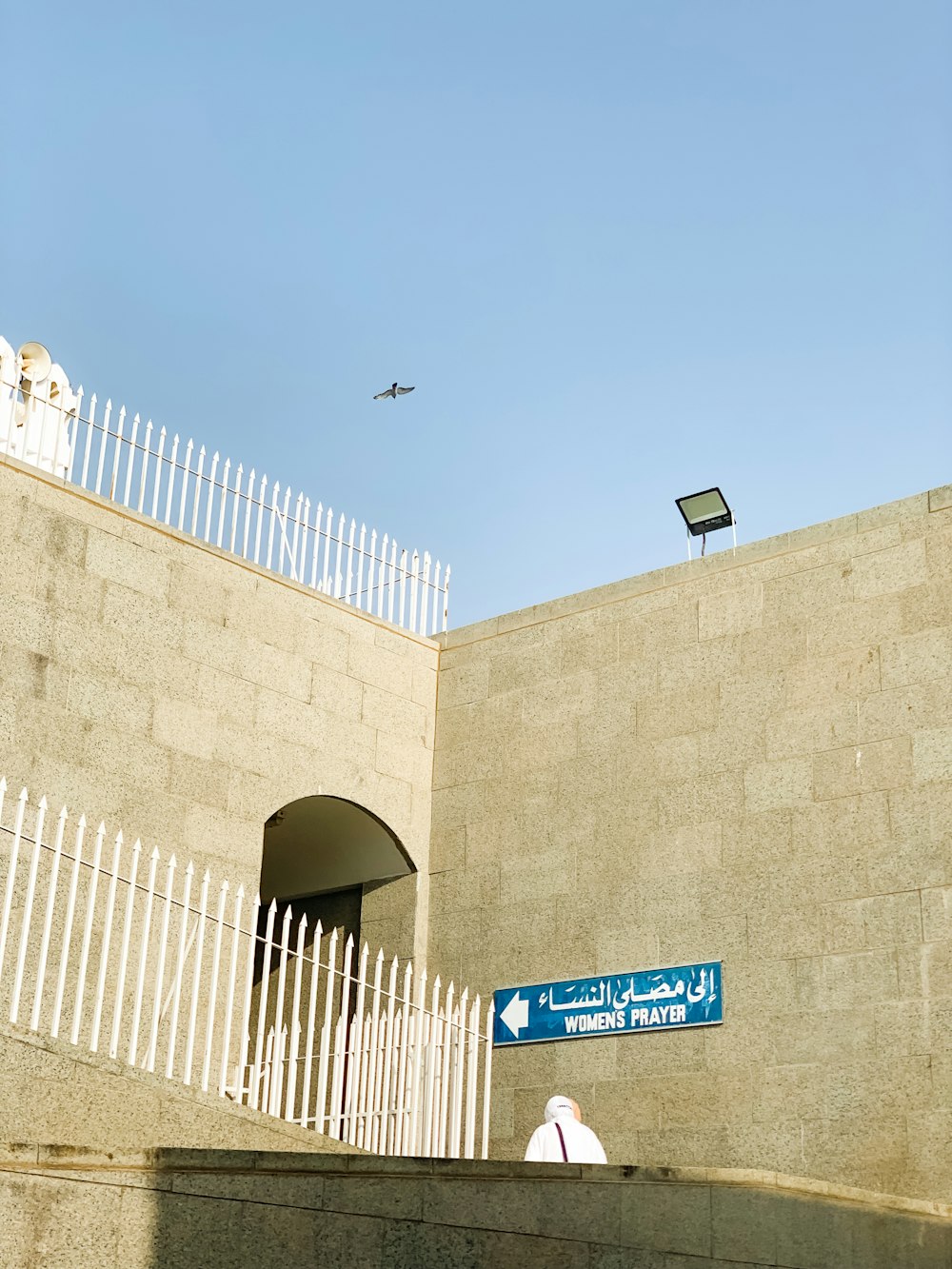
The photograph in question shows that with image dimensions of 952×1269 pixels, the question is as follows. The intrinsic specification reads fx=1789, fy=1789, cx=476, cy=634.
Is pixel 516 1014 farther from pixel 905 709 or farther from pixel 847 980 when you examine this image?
pixel 905 709

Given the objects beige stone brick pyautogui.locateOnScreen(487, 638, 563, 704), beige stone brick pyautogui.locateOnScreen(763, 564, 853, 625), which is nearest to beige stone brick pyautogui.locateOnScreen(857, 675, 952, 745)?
beige stone brick pyautogui.locateOnScreen(763, 564, 853, 625)

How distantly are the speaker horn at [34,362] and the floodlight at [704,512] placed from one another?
479cm

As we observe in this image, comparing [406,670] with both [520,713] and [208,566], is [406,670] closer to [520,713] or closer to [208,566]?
[520,713]

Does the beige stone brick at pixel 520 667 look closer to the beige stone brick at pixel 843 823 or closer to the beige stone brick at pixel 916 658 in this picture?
the beige stone brick at pixel 843 823

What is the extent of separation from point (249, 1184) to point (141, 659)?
583cm

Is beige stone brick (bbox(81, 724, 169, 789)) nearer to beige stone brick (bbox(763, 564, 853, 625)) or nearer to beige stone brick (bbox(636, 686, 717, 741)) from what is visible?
beige stone brick (bbox(636, 686, 717, 741))

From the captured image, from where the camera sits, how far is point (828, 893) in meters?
11.6

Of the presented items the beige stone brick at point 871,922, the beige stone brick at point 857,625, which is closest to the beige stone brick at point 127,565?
the beige stone brick at point 857,625

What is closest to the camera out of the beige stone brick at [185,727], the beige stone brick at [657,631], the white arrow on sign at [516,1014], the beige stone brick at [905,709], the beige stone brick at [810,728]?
the beige stone brick at [905,709]

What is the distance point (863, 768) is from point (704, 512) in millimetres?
2661

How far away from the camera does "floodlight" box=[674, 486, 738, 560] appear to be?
13438 mm

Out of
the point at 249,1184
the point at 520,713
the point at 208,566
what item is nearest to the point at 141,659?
the point at 208,566

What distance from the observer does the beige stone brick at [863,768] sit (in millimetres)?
11602

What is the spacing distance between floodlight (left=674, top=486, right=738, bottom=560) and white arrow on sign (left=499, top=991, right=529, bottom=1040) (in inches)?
142
